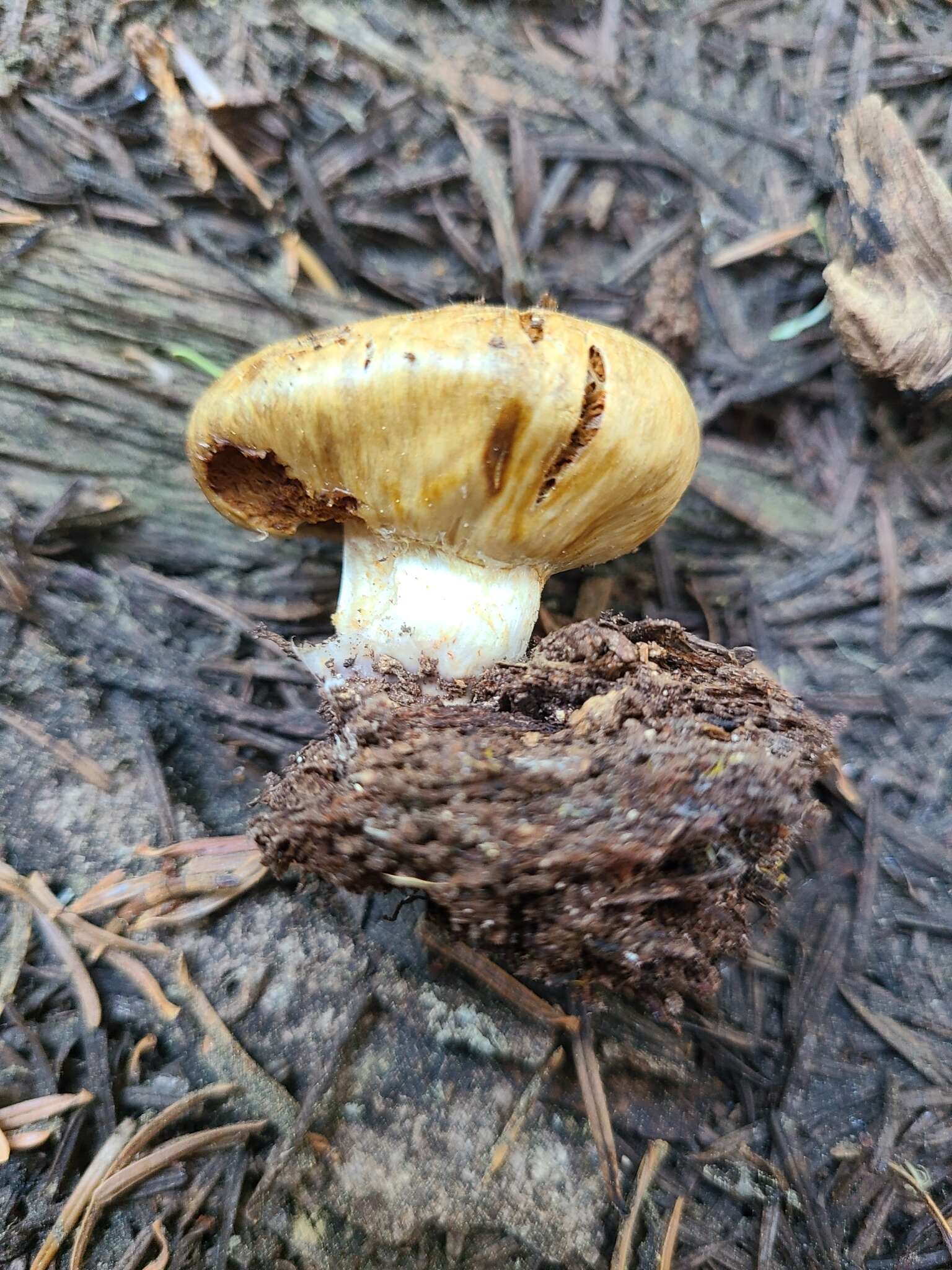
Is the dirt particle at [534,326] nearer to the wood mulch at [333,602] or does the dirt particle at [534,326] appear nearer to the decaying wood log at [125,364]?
the wood mulch at [333,602]

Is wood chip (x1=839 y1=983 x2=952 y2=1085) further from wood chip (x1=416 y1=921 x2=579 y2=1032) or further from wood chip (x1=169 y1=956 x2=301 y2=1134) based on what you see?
wood chip (x1=169 y1=956 x2=301 y2=1134)

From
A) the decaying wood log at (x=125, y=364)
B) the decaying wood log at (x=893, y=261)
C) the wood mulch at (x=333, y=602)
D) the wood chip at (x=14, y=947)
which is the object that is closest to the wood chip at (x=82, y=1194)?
the wood mulch at (x=333, y=602)

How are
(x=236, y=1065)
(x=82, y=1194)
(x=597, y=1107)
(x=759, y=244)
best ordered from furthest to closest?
(x=759, y=244) < (x=597, y=1107) < (x=236, y=1065) < (x=82, y=1194)

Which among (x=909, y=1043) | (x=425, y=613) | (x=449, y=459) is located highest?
(x=449, y=459)

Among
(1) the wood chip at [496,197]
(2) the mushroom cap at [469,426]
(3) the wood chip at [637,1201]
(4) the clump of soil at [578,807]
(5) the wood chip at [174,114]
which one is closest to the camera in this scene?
(4) the clump of soil at [578,807]

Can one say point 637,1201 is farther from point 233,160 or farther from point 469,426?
point 233,160

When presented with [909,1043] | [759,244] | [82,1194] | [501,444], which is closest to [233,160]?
[501,444]

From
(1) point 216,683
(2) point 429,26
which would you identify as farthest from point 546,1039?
(2) point 429,26

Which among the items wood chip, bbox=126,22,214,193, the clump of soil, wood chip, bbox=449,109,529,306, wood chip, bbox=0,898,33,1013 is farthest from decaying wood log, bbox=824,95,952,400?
wood chip, bbox=0,898,33,1013
